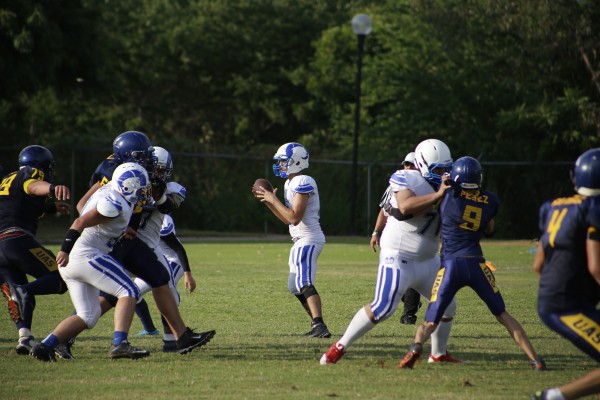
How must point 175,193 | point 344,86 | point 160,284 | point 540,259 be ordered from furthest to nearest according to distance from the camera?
point 344,86 → point 175,193 → point 160,284 → point 540,259

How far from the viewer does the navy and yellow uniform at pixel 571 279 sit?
240 inches

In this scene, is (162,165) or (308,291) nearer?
(162,165)

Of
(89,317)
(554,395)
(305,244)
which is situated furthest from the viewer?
(305,244)

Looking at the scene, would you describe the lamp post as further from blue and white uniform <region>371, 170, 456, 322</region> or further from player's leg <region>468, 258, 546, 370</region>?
player's leg <region>468, 258, 546, 370</region>

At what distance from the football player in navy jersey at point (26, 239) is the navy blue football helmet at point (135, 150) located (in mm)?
600

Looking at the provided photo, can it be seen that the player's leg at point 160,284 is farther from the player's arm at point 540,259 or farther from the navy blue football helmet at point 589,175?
the navy blue football helmet at point 589,175

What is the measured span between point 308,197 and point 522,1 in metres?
23.8

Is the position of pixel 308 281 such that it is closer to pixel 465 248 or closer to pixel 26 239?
pixel 465 248

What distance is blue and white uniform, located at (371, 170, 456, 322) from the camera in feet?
26.0

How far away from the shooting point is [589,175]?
6227 mm

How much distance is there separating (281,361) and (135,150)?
2261 mm

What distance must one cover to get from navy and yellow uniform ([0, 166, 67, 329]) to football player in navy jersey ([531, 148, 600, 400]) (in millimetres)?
4766

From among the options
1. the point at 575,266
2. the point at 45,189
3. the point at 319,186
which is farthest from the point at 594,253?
the point at 319,186

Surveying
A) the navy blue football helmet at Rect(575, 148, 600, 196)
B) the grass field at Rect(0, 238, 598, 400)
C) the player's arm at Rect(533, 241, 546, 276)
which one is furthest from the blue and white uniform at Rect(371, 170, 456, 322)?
the navy blue football helmet at Rect(575, 148, 600, 196)
